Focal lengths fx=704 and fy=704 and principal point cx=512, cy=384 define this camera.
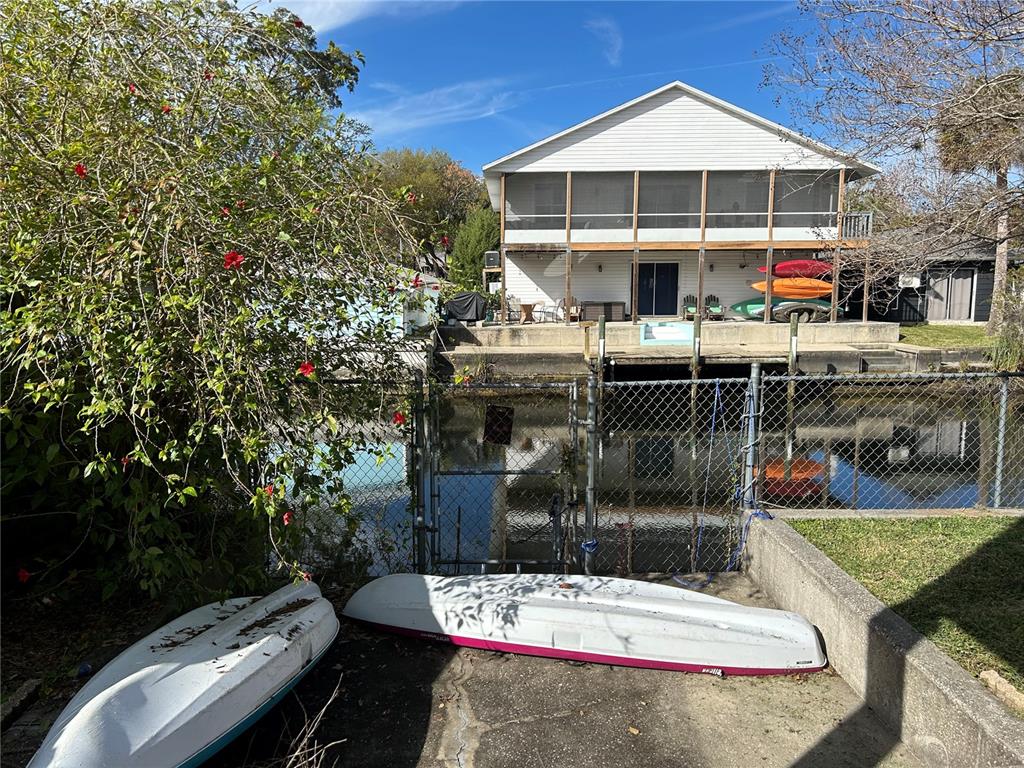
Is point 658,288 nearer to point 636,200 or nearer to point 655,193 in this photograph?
point 655,193

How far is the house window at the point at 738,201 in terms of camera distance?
1030 inches

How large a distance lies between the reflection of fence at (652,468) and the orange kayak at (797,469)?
0.07m

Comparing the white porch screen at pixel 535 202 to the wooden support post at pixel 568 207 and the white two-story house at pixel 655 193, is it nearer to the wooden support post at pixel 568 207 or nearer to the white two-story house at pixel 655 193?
the white two-story house at pixel 655 193

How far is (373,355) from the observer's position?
4441 mm

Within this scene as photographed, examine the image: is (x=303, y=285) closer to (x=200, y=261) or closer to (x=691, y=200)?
(x=200, y=261)

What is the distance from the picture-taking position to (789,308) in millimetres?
25469

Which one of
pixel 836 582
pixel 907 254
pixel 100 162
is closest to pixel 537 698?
pixel 836 582

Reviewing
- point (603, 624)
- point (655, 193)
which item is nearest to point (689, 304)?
point (655, 193)

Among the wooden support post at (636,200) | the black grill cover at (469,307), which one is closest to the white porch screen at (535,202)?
the wooden support post at (636,200)

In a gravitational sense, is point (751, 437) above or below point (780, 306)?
below

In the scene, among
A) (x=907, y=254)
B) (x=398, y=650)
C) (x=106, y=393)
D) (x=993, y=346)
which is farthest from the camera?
(x=993, y=346)

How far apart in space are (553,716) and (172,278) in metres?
2.85

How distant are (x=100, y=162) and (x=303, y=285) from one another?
1052 millimetres

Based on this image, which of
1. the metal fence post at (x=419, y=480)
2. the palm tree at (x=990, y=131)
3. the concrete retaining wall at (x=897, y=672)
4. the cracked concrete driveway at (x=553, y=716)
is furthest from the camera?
the metal fence post at (x=419, y=480)
